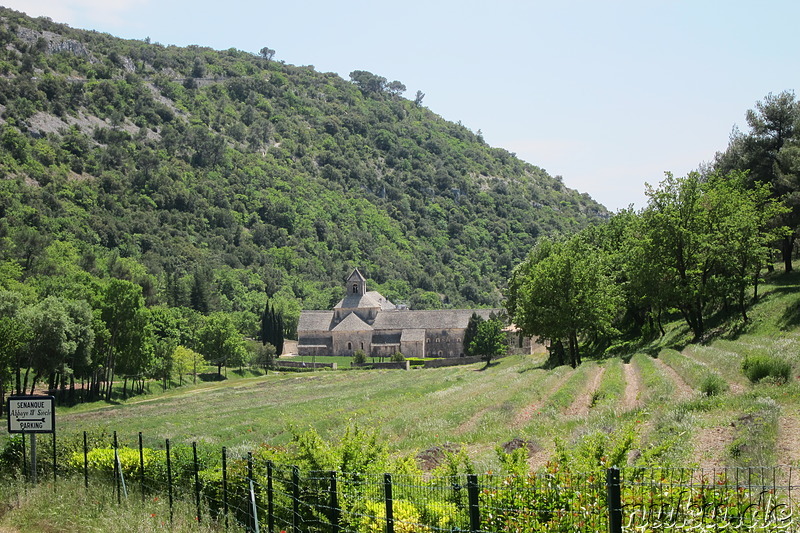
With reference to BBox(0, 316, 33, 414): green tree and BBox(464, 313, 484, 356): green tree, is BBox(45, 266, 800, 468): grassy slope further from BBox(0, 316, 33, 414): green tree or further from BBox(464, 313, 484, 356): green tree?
BBox(464, 313, 484, 356): green tree

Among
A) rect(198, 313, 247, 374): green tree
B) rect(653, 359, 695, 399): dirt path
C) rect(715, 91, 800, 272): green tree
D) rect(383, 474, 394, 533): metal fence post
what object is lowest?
rect(198, 313, 247, 374): green tree

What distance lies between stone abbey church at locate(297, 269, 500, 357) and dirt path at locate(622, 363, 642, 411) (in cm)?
9320

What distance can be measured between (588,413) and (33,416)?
55.6ft

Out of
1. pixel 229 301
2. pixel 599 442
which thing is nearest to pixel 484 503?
pixel 599 442

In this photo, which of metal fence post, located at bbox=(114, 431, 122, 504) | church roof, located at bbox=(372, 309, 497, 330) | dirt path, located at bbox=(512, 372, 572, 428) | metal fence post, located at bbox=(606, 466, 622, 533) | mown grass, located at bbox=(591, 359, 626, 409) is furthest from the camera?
church roof, located at bbox=(372, 309, 497, 330)

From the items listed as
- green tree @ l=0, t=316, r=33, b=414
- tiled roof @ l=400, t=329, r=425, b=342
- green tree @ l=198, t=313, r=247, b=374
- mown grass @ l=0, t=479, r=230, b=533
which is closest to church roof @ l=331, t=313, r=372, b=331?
tiled roof @ l=400, t=329, r=425, b=342

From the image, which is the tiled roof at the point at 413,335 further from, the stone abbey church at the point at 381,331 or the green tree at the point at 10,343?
the green tree at the point at 10,343

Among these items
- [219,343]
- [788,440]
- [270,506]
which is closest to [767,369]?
[788,440]

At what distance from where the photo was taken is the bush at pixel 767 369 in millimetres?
23891

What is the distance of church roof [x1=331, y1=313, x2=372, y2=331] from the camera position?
137m

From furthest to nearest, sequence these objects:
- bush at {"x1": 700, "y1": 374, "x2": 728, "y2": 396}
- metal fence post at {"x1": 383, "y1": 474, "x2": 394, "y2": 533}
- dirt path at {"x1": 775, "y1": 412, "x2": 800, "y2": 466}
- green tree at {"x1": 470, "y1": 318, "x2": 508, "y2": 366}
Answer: green tree at {"x1": 470, "y1": 318, "x2": 508, "y2": 366} → bush at {"x1": 700, "y1": 374, "x2": 728, "y2": 396} → dirt path at {"x1": 775, "y1": 412, "x2": 800, "y2": 466} → metal fence post at {"x1": 383, "y1": 474, "x2": 394, "y2": 533}

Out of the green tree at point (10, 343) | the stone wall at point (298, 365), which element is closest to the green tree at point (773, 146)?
the green tree at point (10, 343)

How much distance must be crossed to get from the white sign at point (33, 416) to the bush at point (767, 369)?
21.3 m

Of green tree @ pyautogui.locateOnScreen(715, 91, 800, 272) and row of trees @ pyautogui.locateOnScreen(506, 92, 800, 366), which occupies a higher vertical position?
green tree @ pyautogui.locateOnScreen(715, 91, 800, 272)
